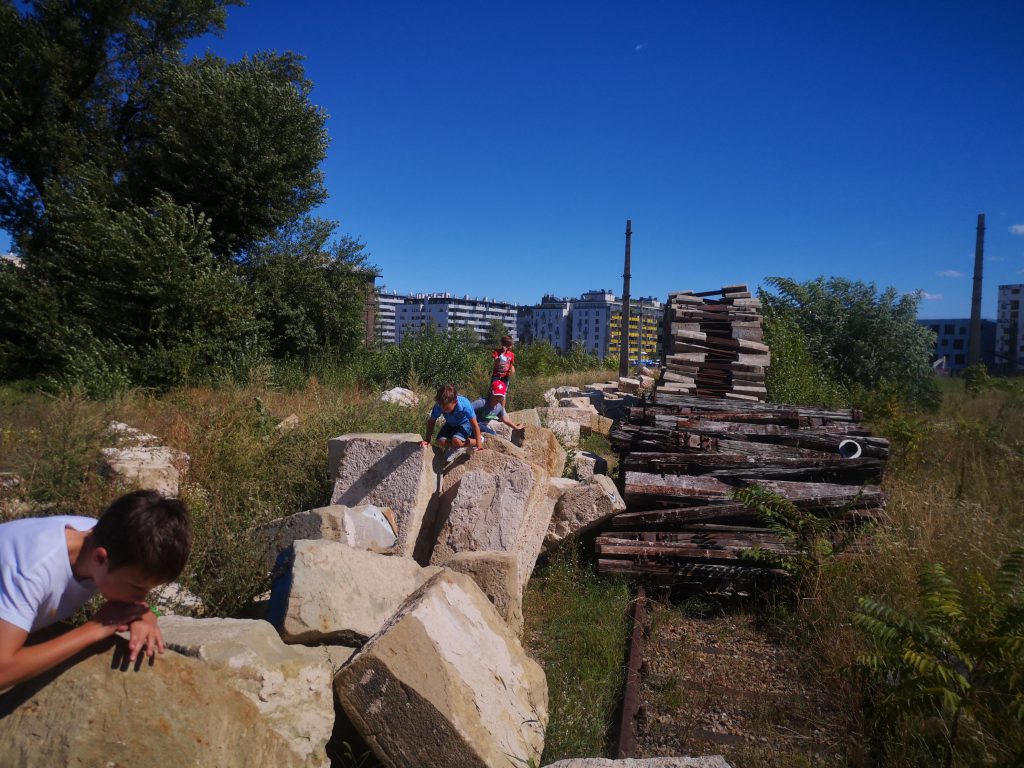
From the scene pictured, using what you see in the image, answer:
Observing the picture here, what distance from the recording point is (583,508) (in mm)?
5980

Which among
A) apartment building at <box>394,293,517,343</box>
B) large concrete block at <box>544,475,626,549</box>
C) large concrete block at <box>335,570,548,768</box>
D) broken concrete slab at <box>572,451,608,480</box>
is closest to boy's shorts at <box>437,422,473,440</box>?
large concrete block at <box>544,475,626,549</box>

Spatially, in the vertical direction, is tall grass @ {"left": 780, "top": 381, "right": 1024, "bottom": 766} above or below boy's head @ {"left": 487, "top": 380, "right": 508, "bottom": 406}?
below

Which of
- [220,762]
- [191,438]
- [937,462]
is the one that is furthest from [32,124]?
[937,462]

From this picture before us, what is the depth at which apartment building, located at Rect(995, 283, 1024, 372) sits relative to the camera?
47312 millimetres

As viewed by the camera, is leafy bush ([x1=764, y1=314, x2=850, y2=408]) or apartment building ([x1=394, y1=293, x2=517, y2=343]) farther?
apartment building ([x1=394, y1=293, x2=517, y2=343])

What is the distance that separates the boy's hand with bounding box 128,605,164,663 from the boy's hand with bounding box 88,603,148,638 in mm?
24

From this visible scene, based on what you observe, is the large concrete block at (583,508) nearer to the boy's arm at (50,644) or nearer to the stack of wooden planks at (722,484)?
the stack of wooden planks at (722,484)

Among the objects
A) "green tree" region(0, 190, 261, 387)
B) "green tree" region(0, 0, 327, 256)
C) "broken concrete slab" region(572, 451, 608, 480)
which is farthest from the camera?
"green tree" region(0, 0, 327, 256)

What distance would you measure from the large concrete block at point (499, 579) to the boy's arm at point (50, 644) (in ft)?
7.94

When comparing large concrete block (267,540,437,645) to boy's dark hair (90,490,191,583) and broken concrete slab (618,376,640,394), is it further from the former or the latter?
broken concrete slab (618,376,640,394)

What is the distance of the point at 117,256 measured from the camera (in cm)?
1226

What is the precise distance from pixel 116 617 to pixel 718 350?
11569mm

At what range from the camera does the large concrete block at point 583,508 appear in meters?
5.94

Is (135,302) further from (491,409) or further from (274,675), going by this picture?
(274,675)
